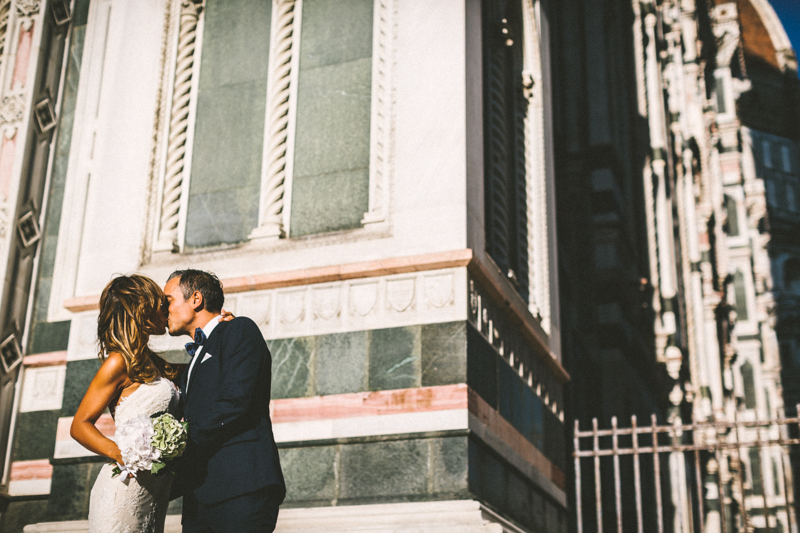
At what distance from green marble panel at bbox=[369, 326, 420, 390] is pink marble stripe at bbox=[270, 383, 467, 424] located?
80 mm

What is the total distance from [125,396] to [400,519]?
313cm

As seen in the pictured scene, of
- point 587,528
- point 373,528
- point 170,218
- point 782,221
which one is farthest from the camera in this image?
point 782,221

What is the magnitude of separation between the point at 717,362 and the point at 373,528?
2172 centimetres

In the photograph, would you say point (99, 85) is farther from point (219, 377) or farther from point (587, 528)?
point (587, 528)

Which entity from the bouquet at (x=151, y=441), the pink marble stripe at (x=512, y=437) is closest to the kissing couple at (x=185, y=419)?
the bouquet at (x=151, y=441)

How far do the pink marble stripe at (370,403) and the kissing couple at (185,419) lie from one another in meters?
2.98

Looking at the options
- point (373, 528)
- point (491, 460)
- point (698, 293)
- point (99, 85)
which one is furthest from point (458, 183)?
point (698, 293)

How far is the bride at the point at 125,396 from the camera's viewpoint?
16.5 feet

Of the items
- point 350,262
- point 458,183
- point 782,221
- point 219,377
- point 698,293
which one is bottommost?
point 219,377

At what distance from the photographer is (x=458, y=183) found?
8641 millimetres

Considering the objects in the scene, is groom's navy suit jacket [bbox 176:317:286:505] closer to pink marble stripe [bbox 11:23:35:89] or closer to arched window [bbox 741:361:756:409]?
pink marble stripe [bbox 11:23:35:89]

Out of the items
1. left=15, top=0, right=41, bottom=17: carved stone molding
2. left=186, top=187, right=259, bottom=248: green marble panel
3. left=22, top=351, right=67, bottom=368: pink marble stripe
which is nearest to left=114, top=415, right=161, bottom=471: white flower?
left=186, top=187, right=259, bottom=248: green marble panel

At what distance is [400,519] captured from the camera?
773cm

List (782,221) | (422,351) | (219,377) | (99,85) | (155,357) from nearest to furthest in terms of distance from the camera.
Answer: (219,377) < (155,357) < (422,351) < (99,85) < (782,221)
